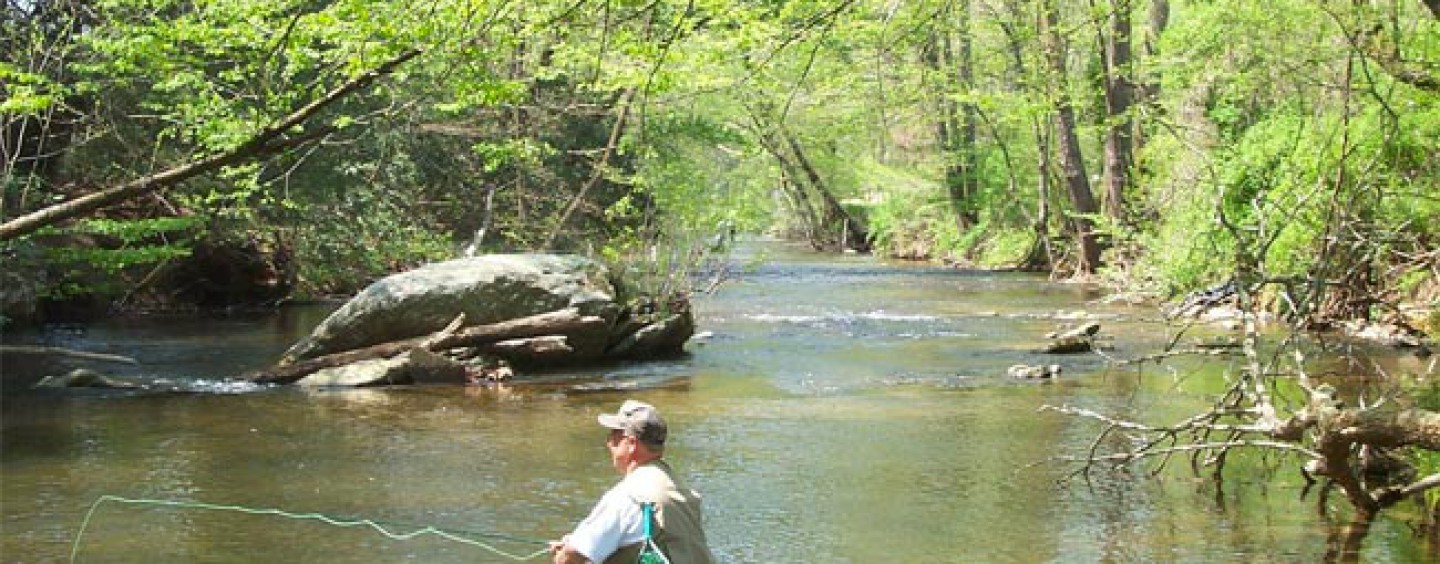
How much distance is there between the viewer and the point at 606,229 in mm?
27359

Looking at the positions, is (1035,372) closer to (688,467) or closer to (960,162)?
(688,467)

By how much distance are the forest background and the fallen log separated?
1.93 meters

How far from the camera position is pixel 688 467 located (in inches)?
433

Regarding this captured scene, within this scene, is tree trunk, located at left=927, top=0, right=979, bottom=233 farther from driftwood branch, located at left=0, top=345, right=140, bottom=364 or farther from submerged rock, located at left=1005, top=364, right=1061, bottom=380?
driftwood branch, located at left=0, top=345, right=140, bottom=364

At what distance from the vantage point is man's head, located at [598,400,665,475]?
4973 millimetres

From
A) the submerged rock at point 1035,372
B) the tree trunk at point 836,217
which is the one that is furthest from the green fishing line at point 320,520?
the tree trunk at point 836,217

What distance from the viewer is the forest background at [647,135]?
9.91 metres

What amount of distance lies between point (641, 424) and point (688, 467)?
20.0ft

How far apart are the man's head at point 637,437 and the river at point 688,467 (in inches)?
136

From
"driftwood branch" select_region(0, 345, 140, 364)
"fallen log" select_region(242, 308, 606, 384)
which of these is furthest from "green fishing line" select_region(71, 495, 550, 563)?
"driftwood branch" select_region(0, 345, 140, 364)

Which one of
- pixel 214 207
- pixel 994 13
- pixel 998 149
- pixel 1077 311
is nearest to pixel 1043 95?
pixel 994 13

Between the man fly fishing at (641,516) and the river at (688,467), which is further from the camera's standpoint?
the river at (688,467)

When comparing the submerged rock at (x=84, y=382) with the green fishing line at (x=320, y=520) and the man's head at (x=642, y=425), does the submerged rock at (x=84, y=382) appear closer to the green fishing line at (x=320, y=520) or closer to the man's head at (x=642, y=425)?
the green fishing line at (x=320, y=520)

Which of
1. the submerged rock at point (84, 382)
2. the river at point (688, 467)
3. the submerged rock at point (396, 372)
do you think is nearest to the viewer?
the river at point (688, 467)
